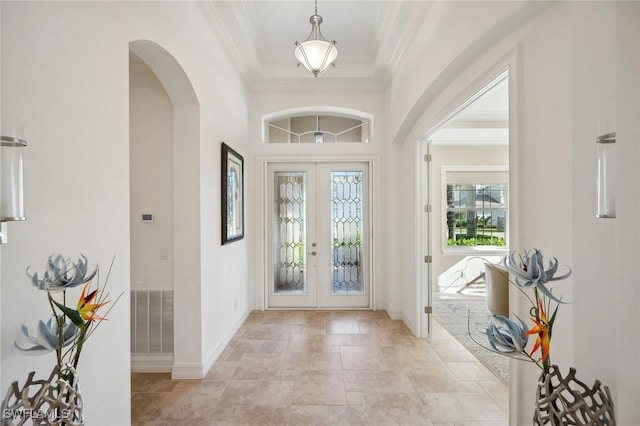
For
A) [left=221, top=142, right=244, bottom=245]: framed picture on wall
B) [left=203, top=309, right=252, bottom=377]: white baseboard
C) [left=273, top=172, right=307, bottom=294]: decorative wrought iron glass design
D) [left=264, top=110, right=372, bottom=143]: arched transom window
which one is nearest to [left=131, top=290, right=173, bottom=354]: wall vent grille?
[left=203, top=309, right=252, bottom=377]: white baseboard

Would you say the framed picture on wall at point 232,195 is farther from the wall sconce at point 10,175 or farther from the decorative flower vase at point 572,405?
the decorative flower vase at point 572,405

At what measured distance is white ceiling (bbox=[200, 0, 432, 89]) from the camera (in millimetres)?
2941

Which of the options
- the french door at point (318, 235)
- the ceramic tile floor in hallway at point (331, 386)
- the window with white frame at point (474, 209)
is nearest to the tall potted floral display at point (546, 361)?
the ceramic tile floor in hallway at point (331, 386)

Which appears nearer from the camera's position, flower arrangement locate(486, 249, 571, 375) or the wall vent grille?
flower arrangement locate(486, 249, 571, 375)

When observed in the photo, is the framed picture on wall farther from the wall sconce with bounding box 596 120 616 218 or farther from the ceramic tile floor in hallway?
the wall sconce with bounding box 596 120 616 218

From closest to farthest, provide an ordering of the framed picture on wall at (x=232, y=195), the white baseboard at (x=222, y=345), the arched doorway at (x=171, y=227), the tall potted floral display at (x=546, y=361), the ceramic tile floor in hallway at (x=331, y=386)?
1. the tall potted floral display at (x=546, y=361)
2. the ceramic tile floor in hallway at (x=331, y=386)
3. the arched doorway at (x=171, y=227)
4. the white baseboard at (x=222, y=345)
5. the framed picture on wall at (x=232, y=195)

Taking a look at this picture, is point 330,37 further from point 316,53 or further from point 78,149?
point 78,149

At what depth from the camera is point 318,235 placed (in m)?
4.61

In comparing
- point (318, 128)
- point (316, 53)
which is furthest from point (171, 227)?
point (318, 128)

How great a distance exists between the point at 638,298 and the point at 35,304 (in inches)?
86.1

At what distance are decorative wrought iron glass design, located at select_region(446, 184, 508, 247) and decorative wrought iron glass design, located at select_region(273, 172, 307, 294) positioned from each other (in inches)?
126

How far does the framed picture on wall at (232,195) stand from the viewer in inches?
129

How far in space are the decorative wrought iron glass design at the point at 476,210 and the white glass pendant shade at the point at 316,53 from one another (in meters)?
4.19

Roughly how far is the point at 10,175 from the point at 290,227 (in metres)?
3.75
